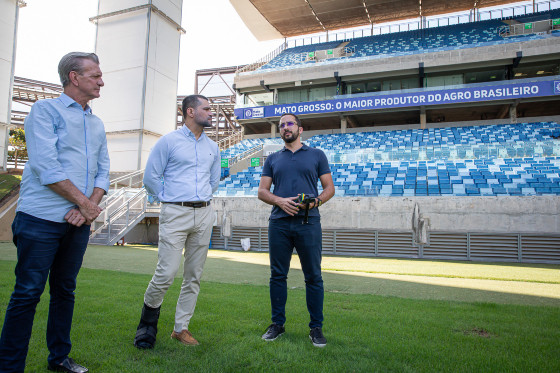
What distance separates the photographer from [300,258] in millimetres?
3238

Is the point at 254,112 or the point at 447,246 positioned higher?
the point at 254,112

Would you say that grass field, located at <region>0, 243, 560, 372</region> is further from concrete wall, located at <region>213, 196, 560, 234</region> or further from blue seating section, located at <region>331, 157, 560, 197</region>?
blue seating section, located at <region>331, 157, 560, 197</region>

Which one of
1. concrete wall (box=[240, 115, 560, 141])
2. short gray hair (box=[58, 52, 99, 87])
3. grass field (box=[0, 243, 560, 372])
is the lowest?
grass field (box=[0, 243, 560, 372])

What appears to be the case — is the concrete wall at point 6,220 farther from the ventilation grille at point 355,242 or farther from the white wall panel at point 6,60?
the ventilation grille at point 355,242

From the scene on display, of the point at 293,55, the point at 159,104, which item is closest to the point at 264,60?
the point at 293,55

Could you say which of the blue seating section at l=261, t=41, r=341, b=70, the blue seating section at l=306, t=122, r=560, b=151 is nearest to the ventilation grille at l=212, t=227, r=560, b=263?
the blue seating section at l=306, t=122, r=560, b=151

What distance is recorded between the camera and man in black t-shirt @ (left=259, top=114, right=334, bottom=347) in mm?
3133

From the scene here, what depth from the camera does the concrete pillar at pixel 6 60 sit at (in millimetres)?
20953

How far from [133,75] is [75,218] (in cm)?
2468

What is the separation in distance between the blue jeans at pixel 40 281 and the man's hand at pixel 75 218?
3.3 inches

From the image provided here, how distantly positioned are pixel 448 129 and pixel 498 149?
24.3 ft

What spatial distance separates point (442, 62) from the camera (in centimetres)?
2348

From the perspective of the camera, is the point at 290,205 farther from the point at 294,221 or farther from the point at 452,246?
the point at 452,246

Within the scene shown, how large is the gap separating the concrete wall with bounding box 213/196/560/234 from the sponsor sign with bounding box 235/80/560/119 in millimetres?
10770
